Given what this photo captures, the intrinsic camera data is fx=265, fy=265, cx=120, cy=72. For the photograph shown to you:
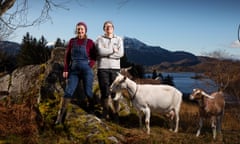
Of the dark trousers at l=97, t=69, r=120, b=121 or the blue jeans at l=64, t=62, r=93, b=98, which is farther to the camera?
the dark trousers at l=97, t=69, r=120, b=121

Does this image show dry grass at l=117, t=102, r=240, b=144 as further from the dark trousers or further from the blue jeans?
the blue jeans

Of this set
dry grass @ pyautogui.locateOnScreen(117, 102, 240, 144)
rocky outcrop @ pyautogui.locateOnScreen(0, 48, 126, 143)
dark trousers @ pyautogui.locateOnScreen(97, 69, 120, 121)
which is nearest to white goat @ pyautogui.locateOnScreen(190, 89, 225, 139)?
dry grass @ pyautogui.locateOnScreen(117, 102, 240, 144)

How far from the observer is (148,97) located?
299 inches

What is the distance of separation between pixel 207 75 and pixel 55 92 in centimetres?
1539

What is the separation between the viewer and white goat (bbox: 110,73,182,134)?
741 cm

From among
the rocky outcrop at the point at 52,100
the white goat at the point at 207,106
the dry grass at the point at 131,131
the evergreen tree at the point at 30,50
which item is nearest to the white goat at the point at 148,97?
the dry grass at the point at 131,131

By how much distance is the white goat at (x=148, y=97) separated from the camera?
7.41 metres

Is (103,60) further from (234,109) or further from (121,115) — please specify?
(234,109)

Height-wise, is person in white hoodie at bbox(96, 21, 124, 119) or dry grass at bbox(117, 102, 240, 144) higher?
person in white hoodie at bbox(96, 21, 124, 119)

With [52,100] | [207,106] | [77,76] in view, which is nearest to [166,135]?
[207,106]

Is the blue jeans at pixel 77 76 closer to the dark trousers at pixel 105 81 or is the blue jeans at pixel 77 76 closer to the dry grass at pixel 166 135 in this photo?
the dark trousers at pixel 105 81

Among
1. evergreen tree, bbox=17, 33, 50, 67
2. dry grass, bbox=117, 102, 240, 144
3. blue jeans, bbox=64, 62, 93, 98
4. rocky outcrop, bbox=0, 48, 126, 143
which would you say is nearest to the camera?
rocky outcrop, bbox=0, 48, 126, 143

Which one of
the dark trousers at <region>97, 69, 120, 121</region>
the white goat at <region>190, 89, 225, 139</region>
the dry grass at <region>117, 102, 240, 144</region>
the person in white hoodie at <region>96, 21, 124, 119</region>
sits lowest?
the dry grass at <region>117, 102, 240, 144</region>

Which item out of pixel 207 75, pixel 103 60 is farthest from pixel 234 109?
pixel 103 60
